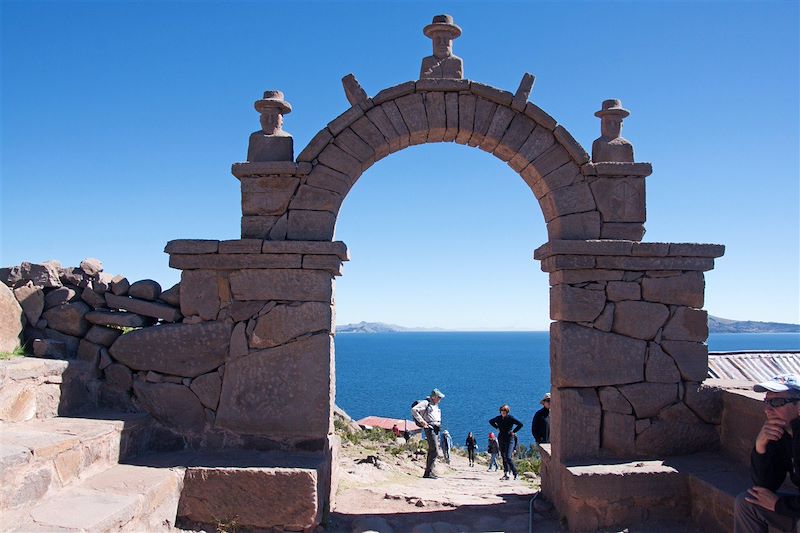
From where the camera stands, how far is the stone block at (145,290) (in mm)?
6246

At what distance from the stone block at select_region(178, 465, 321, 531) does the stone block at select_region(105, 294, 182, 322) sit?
5.44ft

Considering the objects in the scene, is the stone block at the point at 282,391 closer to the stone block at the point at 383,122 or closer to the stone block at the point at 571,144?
the stone block at the point at 383,122

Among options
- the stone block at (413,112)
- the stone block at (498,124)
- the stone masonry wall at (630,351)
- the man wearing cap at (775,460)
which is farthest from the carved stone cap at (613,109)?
the man wearing cap at (775,460)

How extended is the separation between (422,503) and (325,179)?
11.8ft

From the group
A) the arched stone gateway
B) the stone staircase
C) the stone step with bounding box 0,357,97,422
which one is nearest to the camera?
the stone staircase

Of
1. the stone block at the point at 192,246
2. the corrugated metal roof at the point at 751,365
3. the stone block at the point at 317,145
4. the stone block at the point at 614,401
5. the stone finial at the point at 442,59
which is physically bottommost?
the stone block at the point at 614,401

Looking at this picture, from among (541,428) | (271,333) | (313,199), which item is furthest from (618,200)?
(271,333)

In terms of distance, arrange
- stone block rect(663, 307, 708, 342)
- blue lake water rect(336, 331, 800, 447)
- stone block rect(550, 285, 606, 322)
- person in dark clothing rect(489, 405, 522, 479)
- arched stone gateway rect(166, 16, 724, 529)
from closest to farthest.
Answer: arched stone gateway rect(166, 16, 724, 529), stone block rect(550, 285, 606, 322), stone block rect(663, 307, 708, 342), person in dark clothing rect(489, 405, 522, 479), blue lake water rect(336, 331, 800, 447)

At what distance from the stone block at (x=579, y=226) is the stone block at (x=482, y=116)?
1.21 m

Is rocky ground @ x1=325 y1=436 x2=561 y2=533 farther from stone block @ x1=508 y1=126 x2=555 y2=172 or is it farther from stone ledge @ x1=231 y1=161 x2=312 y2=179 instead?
stone block @ x1=508 y1=126 x2=555 y2=172

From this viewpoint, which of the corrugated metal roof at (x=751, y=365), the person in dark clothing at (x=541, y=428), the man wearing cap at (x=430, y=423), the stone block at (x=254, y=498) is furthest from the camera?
the man wearing cap at (x=430, y=423)

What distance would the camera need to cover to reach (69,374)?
5.73m

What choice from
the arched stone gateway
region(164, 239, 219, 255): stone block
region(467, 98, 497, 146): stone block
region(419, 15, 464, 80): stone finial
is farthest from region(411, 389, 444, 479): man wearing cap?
region(419, 15, 464, 80): stone finial

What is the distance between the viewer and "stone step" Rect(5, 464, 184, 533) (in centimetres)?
388
